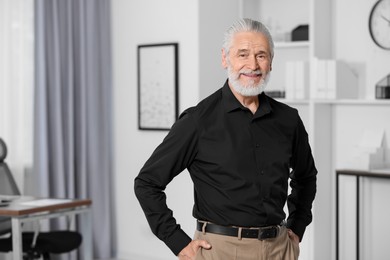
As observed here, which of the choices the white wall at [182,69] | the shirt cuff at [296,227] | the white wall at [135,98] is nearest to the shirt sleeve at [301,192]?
the shirt cuff at [296,227]

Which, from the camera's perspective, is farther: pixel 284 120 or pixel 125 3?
pixel 125 3

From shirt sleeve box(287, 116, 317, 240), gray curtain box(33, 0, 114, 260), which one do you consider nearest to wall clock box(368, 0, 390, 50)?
gray curtain box(33, 0, 114, 260)

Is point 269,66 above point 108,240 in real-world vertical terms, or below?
above

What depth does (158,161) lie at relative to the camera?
7.79ft

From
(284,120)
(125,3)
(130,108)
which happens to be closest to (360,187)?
(130,108)

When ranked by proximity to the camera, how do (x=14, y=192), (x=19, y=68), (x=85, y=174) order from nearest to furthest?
(x=14, y=192)
(x=19, y=68)
(x=85, y=174)

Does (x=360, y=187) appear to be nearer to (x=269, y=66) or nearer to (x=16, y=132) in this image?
→ (x=16, y=132)

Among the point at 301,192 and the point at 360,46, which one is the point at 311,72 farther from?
the point at 301,192

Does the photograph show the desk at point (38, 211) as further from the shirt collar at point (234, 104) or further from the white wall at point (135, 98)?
the shirt collar at point (234, 104)

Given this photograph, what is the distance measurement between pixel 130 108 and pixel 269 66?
363cm

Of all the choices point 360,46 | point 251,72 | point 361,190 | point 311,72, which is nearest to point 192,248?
point 251,72

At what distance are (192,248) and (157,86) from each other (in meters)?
3.41

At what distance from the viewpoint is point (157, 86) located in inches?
223

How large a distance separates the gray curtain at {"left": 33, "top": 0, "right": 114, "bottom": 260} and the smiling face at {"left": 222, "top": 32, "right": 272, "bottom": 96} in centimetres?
337
